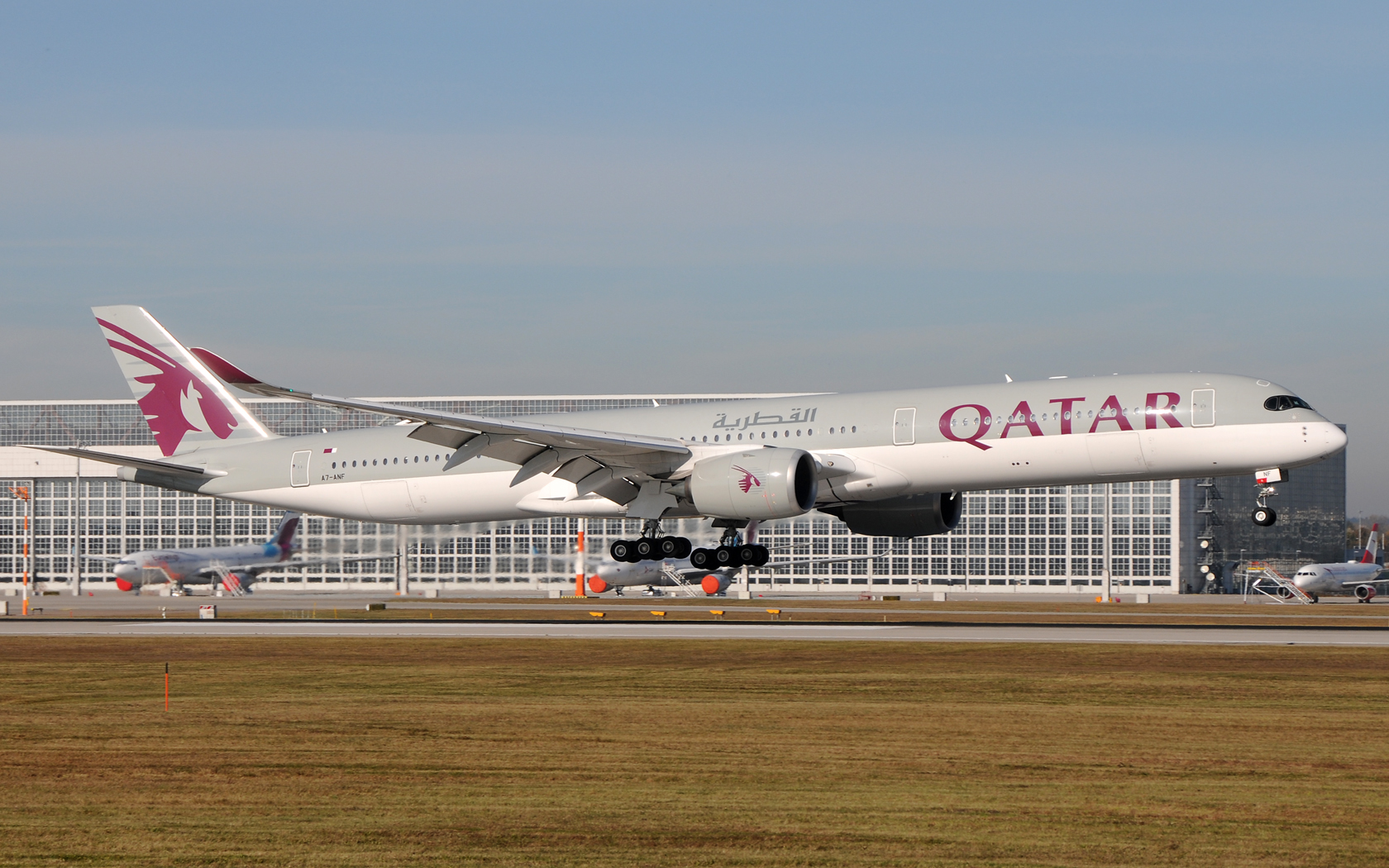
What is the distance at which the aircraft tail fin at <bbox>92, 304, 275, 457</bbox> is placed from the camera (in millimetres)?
54031

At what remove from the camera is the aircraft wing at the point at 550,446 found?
41.9m

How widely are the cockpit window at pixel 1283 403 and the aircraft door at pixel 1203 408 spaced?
4.64 ft

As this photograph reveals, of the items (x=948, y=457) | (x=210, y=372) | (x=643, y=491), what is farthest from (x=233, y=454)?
(x=948, y=457)

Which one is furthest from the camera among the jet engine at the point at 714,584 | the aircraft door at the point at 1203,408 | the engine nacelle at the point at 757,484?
the jet engine at the point at 714,584

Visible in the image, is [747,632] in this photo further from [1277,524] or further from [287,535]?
[1277,524]

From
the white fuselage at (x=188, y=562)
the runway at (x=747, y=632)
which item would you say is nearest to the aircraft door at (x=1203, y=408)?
the runway at (x=747, y=632)

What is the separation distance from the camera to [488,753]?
71.1 ft

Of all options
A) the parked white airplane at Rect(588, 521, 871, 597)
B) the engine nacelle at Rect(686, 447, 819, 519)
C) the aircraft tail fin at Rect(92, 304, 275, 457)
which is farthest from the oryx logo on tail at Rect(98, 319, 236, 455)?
the parked white airplane at Rect(588, 521, 871, 597)

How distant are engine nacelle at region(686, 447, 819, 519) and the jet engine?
119 ft

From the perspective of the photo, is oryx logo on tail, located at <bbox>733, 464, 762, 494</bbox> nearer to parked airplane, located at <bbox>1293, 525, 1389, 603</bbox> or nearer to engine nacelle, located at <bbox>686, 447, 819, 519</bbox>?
engine nacelle, located at <bbox>686, 447, 819, 519</bbox>

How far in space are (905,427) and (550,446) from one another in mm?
11510

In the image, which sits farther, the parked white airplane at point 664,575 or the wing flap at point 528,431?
the parked white airplane at point 664,575

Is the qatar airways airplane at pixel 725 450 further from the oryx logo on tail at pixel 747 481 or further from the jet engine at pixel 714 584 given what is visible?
the jet engine at pixel 714 584

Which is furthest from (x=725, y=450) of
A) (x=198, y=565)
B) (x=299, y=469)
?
(x=198, y=565)
